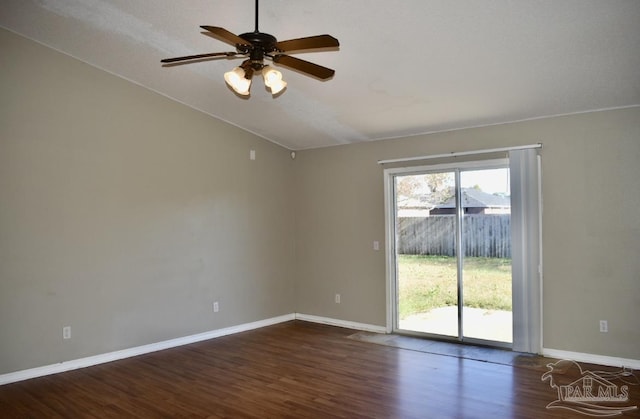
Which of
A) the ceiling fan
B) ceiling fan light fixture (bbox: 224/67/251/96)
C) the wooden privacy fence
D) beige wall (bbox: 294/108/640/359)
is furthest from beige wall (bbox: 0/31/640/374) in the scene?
ceiling fan light fixture (bbox: 224/67/251/96)

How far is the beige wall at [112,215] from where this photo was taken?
4.06 meters

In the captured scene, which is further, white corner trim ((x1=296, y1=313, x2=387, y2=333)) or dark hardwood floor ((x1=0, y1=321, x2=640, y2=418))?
white corner trim ((x1=296, y1=313, x2=387, y2=333))

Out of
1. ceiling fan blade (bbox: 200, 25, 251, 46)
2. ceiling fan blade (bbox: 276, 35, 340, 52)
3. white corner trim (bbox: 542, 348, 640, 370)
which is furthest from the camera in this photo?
white corner trim (bbox: 542, 348, 640, 370)

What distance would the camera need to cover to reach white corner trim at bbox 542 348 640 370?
13.7 feet

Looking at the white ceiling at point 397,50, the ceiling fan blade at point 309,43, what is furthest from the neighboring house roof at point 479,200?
the ceiling fan blade at point 309,43

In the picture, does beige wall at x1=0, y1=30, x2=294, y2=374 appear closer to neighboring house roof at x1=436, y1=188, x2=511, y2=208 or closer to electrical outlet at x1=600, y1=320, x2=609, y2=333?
neighboring house roof at x1=436, y1=188, x2=511, y2=208

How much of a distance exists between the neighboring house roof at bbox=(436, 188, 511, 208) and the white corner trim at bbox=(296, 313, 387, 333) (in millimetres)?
1819

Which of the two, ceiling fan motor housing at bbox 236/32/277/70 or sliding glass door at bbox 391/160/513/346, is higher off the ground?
ceiling fan motor housing at bbox 236/32/277/70

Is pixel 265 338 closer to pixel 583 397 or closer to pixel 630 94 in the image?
pixel 583 397

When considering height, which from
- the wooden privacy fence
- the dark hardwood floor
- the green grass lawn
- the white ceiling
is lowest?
the dark hardwood floor

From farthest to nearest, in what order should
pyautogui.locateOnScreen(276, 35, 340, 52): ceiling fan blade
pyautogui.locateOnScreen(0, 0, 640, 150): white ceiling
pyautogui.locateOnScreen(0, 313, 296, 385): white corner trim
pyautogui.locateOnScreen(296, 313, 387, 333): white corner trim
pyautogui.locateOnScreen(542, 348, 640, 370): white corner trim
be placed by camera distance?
pyautogui.locateOnScreen(296, 313, 387, 333): white corner trim < pyautogui.locateOnScreen(542, 348, 640, 370): white corner trim < pyautogui.locateOnScreen(0, 313, 296, 385): white corner trim < pyautogui.locateOnScreen(0, 0, 640, 150): white ceiling < pyautogui.locateOnScreen(276, 35, 340, 52): ceiling fan blade

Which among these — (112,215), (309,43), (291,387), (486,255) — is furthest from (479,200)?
(112,215)

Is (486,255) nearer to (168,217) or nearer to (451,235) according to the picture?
(451,235)

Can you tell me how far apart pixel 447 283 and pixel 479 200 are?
1044 mm
